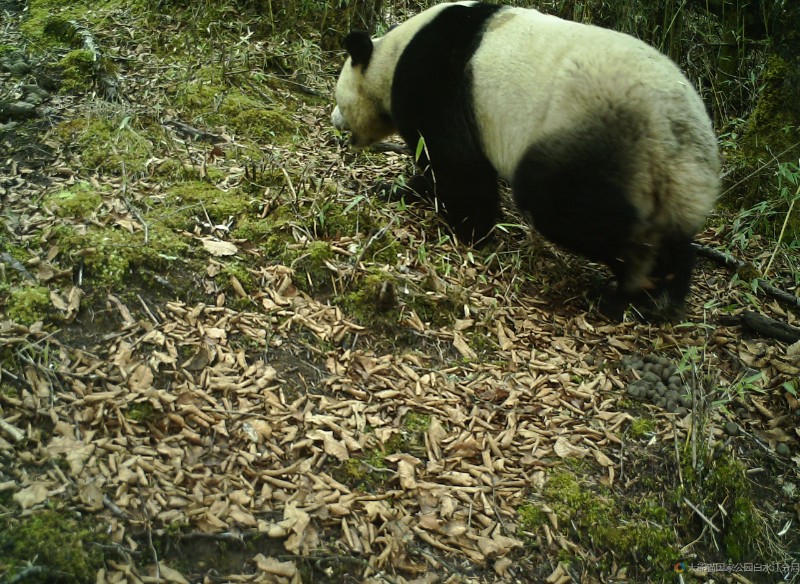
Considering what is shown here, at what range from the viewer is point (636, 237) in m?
4.70

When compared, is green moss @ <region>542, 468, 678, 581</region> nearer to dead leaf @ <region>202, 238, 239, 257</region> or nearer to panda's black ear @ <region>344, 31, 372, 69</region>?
Result: dead leaf @ <region>202, 238, 239, 257</region>

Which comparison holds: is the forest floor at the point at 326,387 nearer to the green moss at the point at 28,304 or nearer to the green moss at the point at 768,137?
the green moss at the point at 28,304

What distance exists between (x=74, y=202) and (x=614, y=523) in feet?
12.9

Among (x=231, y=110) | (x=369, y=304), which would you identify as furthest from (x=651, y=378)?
(x=231, y=110)

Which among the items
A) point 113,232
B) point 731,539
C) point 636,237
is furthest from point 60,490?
point 636,237

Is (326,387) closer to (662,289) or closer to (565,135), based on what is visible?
(565,135)

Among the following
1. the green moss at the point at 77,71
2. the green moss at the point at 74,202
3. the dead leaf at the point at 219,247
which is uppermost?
the green moss at the point at 77,71

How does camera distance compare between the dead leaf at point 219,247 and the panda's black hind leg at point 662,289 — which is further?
the panda's black hind leg at point 662,289


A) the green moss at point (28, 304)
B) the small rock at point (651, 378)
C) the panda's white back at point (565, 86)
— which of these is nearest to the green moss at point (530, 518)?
the small rock at point (651, 378)

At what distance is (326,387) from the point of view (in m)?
4.02

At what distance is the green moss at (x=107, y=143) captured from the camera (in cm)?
515

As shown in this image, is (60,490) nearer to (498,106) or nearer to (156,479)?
(156,479)

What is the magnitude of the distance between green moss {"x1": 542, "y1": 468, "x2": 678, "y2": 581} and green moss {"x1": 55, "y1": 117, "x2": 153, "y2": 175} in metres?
3.81

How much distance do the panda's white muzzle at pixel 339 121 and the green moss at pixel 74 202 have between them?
8.25 ft
